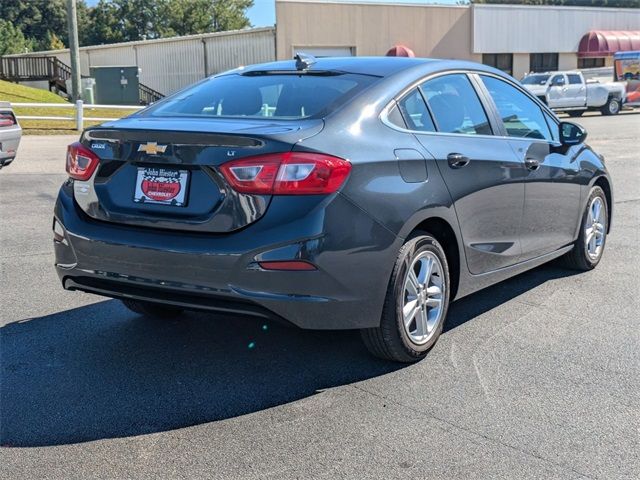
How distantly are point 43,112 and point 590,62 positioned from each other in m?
37.8

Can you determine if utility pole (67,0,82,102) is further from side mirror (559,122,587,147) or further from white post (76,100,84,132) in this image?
side mirror (559,122,587,147)

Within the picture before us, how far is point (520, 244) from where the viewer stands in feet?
16.5

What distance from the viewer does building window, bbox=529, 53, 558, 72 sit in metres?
46.2

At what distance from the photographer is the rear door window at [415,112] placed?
164 inches

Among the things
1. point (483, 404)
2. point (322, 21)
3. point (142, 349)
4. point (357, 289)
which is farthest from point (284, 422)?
point (322, 21)

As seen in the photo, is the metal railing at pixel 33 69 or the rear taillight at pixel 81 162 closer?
the rear taillight at pixel 81 162

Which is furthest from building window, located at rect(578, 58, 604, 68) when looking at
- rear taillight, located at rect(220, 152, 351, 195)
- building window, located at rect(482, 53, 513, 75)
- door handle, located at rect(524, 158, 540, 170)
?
rear taillight, located at rect(220, 152, 351, 195)

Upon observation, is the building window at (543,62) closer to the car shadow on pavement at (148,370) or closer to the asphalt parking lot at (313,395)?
the asphalt parking lot at (313,395)

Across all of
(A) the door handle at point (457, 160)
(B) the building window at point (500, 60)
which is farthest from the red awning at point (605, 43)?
(A) the door handle at point (457, 160)

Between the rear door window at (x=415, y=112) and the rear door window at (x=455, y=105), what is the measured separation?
0.26 ft

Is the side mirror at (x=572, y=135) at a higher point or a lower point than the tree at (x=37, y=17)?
lower

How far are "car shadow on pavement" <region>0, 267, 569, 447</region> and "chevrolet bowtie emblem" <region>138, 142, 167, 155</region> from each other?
3.99 feet

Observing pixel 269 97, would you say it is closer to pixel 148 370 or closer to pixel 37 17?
pixel 148 370

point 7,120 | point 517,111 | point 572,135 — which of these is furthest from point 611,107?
point 517,111
